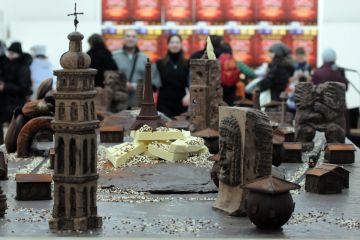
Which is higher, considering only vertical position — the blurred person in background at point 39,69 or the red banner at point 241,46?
the red banner at point 241,46

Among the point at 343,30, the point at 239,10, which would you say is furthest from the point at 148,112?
the point at 343,30

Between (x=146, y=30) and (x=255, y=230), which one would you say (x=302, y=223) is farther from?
(x=146, y=30)

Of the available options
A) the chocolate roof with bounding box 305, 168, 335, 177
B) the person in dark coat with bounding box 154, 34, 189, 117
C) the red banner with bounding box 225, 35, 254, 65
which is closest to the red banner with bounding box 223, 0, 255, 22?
the red banner with bounding box 225, 35, 254, 65

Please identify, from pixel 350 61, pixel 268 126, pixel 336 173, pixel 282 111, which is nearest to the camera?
pixel 268 126

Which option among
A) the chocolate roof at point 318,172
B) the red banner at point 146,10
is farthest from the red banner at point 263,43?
the chocolate roof at point 318,172

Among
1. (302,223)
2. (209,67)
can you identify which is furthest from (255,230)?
(209,67)

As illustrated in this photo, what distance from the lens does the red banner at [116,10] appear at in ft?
56.5

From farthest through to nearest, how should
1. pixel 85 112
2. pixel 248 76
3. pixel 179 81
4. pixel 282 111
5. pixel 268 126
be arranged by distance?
pixel 248 76, pixel 179 81, pixel 282 111, pixel 268 126, pixel 85 112

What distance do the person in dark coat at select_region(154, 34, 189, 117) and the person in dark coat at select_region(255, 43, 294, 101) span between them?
109cm

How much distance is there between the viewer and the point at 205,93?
10.4 metres

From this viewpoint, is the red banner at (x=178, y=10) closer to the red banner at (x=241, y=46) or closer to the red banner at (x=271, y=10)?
the red banner at (x=241, y=46)

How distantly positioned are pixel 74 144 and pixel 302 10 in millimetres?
11319

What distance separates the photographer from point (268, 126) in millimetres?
6781

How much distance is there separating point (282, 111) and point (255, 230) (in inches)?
227
